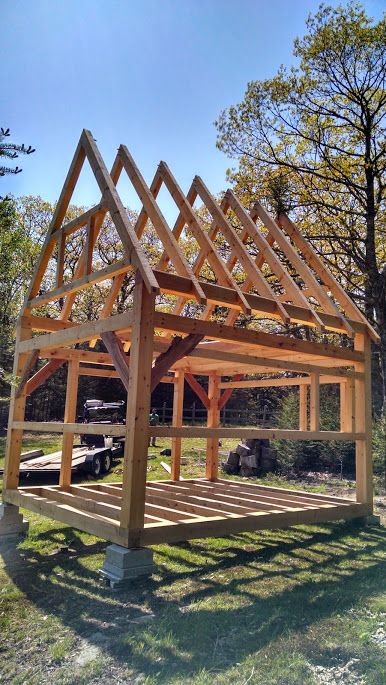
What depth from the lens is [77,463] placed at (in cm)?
1152

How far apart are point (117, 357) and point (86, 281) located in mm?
1325

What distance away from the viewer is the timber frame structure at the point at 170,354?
5.39 m

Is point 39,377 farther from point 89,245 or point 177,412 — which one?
point 177,412

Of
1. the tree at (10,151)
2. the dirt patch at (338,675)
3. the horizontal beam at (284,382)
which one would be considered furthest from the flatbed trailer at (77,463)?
the tree at (10,151)

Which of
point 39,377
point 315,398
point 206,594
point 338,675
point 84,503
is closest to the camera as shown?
point 338,675

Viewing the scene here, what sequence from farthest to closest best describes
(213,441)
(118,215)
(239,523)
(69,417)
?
(213,441) → (69,417) → (239,523) → (118,215)

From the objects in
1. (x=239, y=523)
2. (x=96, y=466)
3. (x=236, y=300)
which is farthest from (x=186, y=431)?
(x=96, y=466)

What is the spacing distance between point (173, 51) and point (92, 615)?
7.27m

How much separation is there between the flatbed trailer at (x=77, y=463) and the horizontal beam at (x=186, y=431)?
4.03m

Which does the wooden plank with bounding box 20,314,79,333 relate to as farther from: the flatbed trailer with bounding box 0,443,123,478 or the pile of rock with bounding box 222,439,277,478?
the pile of rock with bounding box 222,439,277,478

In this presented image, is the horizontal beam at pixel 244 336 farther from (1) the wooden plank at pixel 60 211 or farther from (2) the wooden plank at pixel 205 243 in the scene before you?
(1) the wooden plank at pixel 60 211

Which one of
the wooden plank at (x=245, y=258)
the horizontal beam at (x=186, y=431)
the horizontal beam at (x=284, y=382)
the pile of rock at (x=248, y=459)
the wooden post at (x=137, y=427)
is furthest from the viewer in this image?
the pile of rock at (x=248, y=459)

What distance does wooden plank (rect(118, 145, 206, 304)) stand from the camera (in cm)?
591

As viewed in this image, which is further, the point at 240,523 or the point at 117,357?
the point at 240,523
